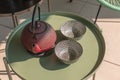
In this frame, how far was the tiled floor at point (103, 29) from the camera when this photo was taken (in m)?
1.59

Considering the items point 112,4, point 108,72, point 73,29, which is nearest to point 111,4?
point 112,4

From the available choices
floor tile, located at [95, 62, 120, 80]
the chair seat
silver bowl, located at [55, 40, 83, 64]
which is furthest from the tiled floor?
silver bowl, located at [55, 40, 83, 64]

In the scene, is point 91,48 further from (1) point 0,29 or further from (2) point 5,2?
(1) point 0,29

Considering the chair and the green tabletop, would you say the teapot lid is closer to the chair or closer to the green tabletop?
the green tabletop

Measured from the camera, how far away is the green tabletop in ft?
3.66

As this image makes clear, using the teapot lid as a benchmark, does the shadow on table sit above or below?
below

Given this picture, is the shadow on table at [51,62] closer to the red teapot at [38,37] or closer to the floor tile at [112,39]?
the red teapot at [38,37]

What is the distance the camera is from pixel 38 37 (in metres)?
1.10

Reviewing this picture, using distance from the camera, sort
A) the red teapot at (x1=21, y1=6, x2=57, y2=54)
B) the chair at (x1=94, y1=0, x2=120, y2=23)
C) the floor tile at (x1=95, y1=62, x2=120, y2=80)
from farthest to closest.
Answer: the floor tile at (x1=95, y1=62, x2=120, y2=80)
the chair at (x1=94, y1=0, x2=120, y2=23)
the red teapot at (x1=21, y1=6, x2=57, y2=54)

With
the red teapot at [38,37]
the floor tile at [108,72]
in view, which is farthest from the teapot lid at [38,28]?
the floor tile at [108,72]

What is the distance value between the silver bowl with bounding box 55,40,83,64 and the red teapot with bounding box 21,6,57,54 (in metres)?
0.05

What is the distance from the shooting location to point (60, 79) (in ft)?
3.62

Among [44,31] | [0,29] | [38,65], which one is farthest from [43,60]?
[0,29]

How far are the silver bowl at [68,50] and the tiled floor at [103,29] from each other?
0.30 metres
